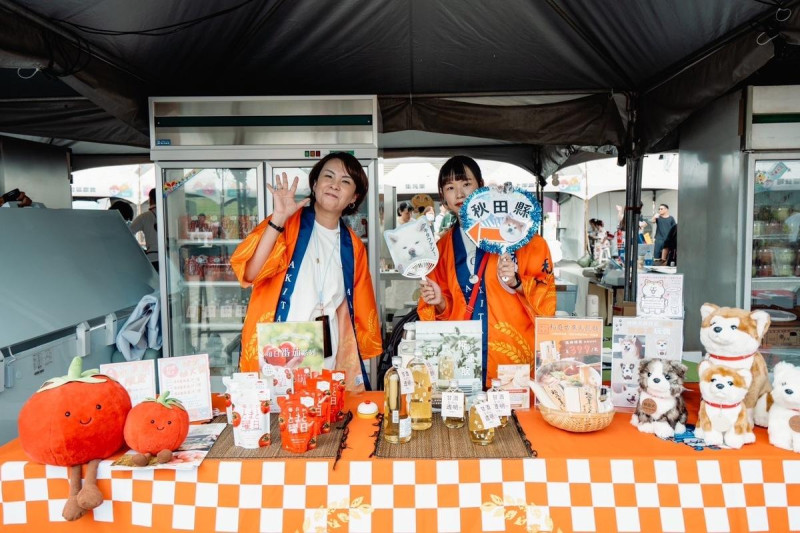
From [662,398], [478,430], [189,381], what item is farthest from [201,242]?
[662,398]

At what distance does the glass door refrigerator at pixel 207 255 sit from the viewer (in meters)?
3.67

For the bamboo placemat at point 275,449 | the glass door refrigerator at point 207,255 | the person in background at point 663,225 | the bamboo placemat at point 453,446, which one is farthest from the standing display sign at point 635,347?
the person in background at point 663,225

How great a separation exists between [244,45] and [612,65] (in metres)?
2.32

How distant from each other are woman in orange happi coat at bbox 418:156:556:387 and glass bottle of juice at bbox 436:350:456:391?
47 centimetres

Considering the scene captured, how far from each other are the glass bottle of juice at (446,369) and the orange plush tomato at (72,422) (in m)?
0.97

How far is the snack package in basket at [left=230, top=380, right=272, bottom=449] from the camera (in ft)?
4.92

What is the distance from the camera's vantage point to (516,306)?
226cm

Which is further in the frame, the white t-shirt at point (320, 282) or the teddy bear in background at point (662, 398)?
the white t-shirt at point (320, 282)

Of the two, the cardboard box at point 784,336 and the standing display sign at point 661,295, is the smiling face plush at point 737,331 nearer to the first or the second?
the standing display sign at point 661,295

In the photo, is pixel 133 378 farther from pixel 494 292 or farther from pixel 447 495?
pixel 494 292

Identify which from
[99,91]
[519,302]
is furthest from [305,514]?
[99,91]

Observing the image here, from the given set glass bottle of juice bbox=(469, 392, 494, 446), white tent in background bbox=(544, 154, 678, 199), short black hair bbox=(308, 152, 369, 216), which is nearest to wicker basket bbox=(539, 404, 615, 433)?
glass bottle of juice bbox=(469, 392, 494, 446)

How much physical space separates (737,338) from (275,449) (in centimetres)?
137

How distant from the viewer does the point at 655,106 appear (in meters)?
3.41
